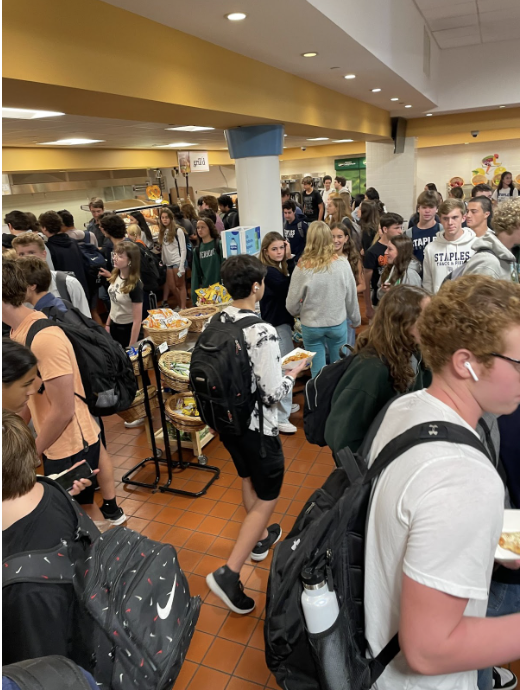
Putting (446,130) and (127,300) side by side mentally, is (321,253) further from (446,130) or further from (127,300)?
(446,130)

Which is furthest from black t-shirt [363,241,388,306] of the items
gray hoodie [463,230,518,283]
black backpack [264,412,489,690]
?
black backpack [264,412,489,690]

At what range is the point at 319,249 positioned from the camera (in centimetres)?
407

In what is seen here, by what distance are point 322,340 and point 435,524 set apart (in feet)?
11.2

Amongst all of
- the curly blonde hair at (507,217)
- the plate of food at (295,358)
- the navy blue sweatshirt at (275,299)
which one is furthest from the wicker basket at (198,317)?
the curly blonde hair at (507,217)

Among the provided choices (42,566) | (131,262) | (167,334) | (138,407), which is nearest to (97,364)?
(167,334)

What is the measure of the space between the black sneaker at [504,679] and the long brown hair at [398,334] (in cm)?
136

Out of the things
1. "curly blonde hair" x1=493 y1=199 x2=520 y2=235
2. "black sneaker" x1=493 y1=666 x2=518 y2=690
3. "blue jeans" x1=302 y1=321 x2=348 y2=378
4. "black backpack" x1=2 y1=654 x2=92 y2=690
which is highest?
"curly blonde hair" x1=493 y1=199 x2=520 y2=235

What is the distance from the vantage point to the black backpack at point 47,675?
0.81 meters

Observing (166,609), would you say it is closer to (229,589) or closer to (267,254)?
(229,589)

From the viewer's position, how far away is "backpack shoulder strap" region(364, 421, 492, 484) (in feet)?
3.60

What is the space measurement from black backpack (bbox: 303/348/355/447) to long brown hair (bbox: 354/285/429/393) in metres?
0.20

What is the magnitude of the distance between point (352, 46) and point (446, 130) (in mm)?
8234

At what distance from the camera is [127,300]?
464cm

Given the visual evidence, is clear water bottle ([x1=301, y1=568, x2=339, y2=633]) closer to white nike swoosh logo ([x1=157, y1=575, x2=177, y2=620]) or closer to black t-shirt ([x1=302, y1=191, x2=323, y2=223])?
white nike swoosh logo ([x1=157, y1=575, x2=177, y2=620])
